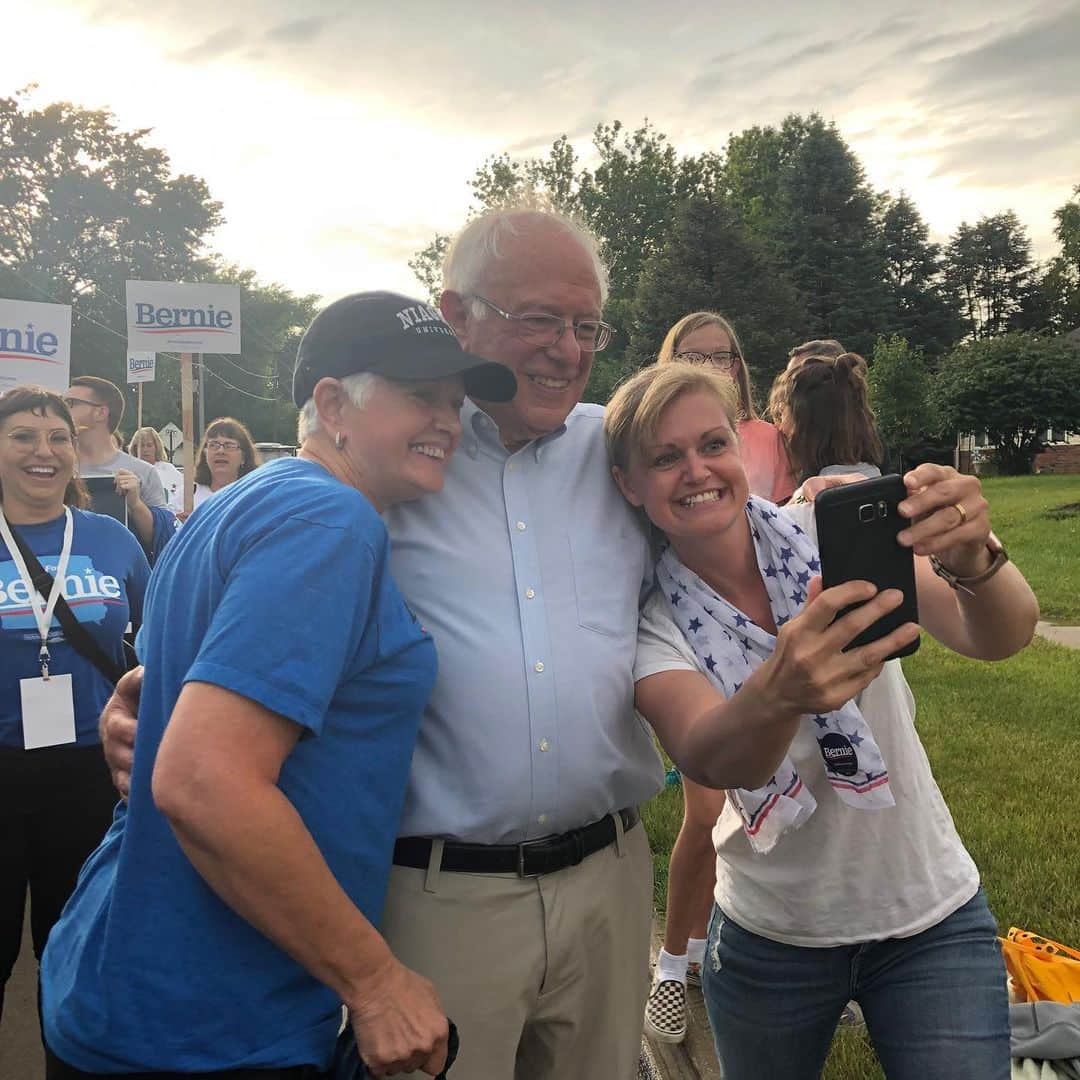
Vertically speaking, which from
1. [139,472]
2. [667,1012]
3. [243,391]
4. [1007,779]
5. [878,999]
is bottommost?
[667,1012]

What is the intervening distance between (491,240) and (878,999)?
1.89 metres

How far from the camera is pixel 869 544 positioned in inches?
60.6

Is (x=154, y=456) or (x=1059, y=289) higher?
(x=1059, y=289)

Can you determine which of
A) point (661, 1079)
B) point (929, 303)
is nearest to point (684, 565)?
point (661, 1079)

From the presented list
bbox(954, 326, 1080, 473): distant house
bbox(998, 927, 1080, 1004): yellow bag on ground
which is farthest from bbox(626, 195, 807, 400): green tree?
bbox(998, 927, 1080, 1004): yellow bag on ground

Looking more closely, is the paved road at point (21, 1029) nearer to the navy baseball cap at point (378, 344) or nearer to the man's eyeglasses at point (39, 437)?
the man's eyeglasses at point (39, 437)

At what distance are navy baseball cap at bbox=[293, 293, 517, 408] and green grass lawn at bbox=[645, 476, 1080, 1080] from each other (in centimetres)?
255

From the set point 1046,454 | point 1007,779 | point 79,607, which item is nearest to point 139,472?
point 79,607

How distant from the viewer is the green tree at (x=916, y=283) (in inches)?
2013

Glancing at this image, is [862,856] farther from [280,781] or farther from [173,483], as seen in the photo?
[173,483]

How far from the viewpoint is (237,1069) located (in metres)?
1.49

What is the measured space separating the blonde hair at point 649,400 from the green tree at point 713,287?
3347cm

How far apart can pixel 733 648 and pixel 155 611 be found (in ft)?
3.68

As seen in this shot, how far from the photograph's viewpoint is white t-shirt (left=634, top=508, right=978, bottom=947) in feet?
6.39
